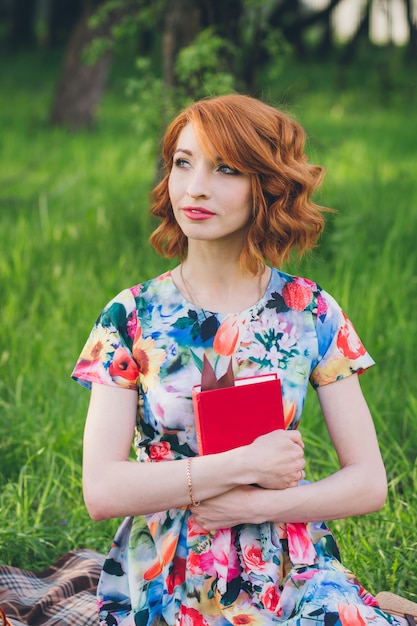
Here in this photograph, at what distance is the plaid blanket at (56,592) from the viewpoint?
7.80 feet

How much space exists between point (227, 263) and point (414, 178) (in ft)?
16.8

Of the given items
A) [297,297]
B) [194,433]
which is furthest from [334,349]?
[194,433]

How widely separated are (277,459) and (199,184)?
1.90ft

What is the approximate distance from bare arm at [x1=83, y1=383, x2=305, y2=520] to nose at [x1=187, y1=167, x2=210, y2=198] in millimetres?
477

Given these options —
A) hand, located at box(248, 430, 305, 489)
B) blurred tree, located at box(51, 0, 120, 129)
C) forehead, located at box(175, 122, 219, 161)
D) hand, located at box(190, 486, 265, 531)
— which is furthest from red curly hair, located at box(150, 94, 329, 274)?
blurred tree, located at box(51, 0, 120, 129)

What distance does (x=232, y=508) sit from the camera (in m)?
1.90

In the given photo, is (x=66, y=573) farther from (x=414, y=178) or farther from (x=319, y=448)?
(x=414, y=178)

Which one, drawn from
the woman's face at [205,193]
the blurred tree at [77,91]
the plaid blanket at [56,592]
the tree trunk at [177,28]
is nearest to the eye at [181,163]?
the woman's face at [205,193]

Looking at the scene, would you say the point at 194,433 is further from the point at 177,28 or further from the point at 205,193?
the point at 177,28

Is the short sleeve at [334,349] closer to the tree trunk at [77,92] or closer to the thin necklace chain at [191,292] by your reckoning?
the thin necklace chain at [191,292]

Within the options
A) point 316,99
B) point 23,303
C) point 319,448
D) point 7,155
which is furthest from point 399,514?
point 316,99

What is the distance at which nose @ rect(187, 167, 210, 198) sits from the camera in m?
1.93

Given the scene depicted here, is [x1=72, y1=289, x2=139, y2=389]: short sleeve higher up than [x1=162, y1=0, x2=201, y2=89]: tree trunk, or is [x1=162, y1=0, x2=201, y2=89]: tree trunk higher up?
[x1=162, y1=0, x2=201, y2=89]: tree trunk

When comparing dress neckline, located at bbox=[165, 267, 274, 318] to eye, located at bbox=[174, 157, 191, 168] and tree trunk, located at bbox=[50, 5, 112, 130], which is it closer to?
A: eye, located at bbox=[174, 157, 191, 168]
